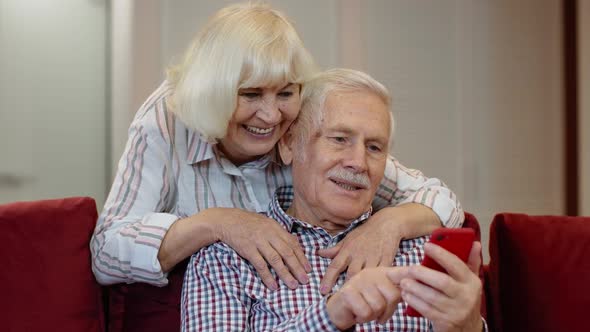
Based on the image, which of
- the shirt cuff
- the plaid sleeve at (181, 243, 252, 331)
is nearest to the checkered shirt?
the plaid sleeve at (181, 243, 252, 331)

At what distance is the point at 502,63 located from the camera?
3.72 metres

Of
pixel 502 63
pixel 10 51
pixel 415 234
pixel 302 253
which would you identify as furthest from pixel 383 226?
pixel 502 63

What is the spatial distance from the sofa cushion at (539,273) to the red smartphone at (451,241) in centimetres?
A: 73

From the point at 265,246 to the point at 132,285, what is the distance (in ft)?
1.38

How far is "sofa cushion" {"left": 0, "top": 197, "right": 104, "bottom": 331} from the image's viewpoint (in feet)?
5.10

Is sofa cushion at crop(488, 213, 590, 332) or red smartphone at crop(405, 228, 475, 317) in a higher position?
red smartphone at crop(405, 228, 475, 317)

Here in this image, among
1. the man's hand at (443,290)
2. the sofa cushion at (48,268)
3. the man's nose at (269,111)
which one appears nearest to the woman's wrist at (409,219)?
the man's nose at (269,111)

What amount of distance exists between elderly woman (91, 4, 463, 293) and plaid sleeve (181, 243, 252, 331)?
37 millimetres

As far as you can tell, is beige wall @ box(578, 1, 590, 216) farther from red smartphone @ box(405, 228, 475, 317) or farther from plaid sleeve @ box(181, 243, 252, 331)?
red smartphone @ box(405, 228, 475, 317)

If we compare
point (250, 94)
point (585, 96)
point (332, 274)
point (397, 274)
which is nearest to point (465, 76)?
point (585, 96)

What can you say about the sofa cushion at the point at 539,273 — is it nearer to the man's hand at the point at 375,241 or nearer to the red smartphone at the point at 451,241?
the man's hand at the point at 375,241

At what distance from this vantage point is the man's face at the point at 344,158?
153 cm

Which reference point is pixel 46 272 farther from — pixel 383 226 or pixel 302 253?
pixel 383 226

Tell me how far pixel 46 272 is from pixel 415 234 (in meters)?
0.86
